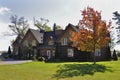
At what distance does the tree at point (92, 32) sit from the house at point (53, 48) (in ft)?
49.5

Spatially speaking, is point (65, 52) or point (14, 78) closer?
point (14, 78)

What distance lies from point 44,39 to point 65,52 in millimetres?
11238

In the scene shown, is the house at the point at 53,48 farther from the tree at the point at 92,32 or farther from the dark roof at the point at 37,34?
the tree at the point at 92,32

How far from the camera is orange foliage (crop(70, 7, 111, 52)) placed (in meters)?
42.6

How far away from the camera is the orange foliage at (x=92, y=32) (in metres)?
42.6

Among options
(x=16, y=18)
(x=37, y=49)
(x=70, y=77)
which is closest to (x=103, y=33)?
(x=70, y=77)

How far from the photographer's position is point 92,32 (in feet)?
141

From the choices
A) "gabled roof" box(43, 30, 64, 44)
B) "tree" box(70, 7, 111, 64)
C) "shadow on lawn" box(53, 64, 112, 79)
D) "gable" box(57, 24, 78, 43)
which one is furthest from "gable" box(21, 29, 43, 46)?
"shadow on lawn" box(53, 64, 112, 79)

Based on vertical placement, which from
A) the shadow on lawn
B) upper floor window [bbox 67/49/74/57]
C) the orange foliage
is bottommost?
the shadow on lawn

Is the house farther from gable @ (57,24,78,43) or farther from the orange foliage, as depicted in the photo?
the orange foliage

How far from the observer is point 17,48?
77.1 meters

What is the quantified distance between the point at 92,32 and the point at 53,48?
22094 millimetres

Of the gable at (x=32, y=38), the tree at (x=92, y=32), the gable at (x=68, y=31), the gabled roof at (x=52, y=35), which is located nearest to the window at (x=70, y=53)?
the gable at (x=68, y=31)

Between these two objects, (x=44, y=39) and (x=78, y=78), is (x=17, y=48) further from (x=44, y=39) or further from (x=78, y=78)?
(x=78, y=78)
